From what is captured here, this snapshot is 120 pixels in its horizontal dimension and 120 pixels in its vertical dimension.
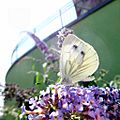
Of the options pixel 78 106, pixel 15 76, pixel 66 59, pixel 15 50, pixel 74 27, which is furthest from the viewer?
pixel 15 76

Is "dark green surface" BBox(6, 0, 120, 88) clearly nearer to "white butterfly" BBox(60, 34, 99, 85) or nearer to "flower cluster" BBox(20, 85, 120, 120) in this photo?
"white butterfly" BBox(60, 34, 99, 85)

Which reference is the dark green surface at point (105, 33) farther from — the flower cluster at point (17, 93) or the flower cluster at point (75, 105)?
the flower cluster at point (75, 105)

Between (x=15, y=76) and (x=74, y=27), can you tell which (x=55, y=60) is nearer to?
(x=74, y=27)

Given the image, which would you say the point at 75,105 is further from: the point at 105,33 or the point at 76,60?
the point at 105,33

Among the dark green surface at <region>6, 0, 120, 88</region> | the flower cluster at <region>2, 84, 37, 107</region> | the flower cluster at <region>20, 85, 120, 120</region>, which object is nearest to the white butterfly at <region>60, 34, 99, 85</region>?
the flower cluster at <region>20, 85, 120, 120</region>

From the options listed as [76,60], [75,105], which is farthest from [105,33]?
[75,105]

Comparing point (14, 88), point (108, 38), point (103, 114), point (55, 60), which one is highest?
point (108, 38)

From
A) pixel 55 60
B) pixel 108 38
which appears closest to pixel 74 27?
pixel 108 38

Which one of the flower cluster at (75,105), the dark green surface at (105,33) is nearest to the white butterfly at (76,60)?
the flower cluster at (75,105)
